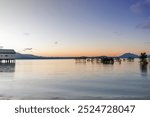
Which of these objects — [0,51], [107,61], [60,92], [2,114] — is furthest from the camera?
[107,61]

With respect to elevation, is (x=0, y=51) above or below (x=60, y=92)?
above

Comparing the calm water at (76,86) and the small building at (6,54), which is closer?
the calm water at (76,86)

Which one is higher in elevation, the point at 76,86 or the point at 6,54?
the point at 6,54

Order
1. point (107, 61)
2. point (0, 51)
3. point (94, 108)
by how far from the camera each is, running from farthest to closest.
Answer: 1. point (107, 61)
2. point (0, 51)
3. point (94, 108)

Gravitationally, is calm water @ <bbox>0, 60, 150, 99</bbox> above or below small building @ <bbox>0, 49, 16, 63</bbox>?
below

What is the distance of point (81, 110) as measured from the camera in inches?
395

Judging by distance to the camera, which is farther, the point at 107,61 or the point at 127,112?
the point at 107,61

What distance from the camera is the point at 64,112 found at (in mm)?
9641

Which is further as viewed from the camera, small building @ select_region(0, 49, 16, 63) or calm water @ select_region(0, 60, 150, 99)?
small building @ select_region(0, 49, 16, 63)

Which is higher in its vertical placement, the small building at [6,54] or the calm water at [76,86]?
the small building at [6,54]

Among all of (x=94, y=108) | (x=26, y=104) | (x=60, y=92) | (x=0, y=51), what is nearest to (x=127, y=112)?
(x=94, y=108)

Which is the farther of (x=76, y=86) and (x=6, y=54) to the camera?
(x=6, y=54)

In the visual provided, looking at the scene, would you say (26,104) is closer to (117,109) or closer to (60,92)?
(117,109)

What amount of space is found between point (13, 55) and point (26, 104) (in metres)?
79.3
